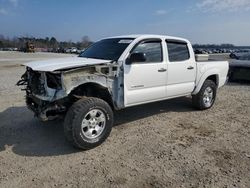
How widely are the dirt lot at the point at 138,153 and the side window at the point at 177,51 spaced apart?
1429 mm

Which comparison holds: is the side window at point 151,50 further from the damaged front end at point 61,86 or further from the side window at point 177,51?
the damaged front end at point 61,86

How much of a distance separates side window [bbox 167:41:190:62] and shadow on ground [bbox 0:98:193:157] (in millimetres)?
1501

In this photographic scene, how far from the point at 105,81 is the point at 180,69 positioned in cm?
223

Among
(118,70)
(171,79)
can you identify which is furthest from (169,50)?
(118,70)

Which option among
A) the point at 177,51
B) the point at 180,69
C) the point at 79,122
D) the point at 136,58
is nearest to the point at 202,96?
the point at 180,69

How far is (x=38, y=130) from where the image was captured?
18.7 ft

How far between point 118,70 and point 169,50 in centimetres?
167

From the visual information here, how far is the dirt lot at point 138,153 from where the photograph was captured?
3768mm

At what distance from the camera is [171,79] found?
625 cm

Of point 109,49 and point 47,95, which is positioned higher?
point 109,49

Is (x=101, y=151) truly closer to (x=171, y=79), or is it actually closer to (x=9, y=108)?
(x=171, y=79)

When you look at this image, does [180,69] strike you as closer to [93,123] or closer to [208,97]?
[208,97]

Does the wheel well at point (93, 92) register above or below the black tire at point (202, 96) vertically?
above

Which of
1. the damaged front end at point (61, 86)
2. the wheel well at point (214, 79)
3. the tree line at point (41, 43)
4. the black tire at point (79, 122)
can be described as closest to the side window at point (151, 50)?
the damaged front end at point (61, 86)
